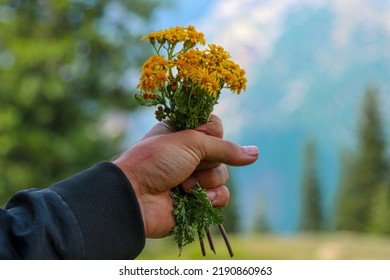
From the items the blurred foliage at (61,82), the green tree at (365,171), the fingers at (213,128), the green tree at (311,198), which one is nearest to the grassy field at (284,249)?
the blurred foliage at (61,82)

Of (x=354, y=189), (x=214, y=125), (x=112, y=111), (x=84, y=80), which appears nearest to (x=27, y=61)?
(x=84, y=80)

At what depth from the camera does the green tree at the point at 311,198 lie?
25.9 metres

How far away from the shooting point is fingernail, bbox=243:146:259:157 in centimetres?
231

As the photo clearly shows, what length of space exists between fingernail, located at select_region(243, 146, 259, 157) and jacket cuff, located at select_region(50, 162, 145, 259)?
2.00 ft

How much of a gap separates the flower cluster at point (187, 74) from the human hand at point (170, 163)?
13 centimetres

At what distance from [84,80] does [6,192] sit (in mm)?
3384

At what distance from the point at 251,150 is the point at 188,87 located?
42cm

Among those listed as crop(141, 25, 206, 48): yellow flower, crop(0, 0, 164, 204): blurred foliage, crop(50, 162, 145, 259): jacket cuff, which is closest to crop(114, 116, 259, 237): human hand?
crop(50, 162, 145, 259): jacket cuff

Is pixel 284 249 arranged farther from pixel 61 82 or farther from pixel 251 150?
pixel 251 150

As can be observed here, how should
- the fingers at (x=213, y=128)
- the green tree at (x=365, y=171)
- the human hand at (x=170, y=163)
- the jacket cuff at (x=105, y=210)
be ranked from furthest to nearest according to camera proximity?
the green tree at (x=365, y=171)
the fingers at (x=213, y=128)
the human hand at (x=170, y=163)
the jacket cuff at (x=105, y=210)

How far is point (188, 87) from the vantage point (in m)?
2.14

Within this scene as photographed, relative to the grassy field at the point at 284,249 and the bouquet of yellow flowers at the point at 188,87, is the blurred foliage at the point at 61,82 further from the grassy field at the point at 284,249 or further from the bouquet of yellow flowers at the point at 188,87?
the bouquet of yellow flowers at the point at 188,87

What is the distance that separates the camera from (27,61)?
12.8m
